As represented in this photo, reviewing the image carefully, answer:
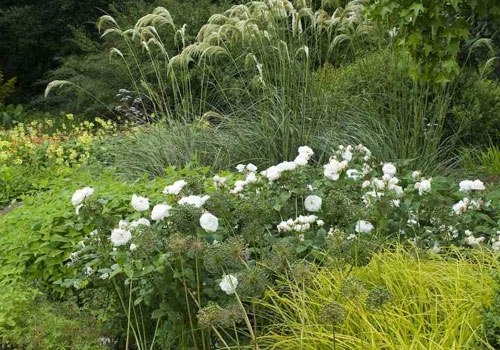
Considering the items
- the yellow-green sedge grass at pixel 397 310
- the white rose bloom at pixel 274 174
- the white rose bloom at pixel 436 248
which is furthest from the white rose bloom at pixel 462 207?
the white rose bloom at pixel 274 174

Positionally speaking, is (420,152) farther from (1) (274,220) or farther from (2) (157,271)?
(2) (157,271)

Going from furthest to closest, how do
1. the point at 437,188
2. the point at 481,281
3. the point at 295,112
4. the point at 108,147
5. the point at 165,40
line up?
1. the point at 165,40
2. the point at 108,147
3. the point at 295,112
4. the point at 437,188
5. the point at 481,281

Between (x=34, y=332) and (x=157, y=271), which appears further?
(x=34, y=332)

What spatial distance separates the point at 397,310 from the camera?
2834mm

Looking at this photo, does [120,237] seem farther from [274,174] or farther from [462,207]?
[462,207]

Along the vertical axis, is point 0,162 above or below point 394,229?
below

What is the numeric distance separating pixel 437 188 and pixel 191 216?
190 cm

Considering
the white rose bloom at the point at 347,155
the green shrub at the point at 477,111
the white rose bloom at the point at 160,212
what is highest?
the white rose bloom at the point at 160,212

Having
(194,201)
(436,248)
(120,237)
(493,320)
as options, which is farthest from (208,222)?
(436,248)

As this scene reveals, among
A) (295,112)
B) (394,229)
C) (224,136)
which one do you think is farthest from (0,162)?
(394,229)

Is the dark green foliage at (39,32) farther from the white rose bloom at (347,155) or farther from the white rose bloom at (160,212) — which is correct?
the white rose bloom at (160,212)

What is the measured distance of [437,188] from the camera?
415cm

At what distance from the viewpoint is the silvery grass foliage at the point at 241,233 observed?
269 centimetres

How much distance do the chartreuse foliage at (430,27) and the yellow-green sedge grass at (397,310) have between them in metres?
1.95
